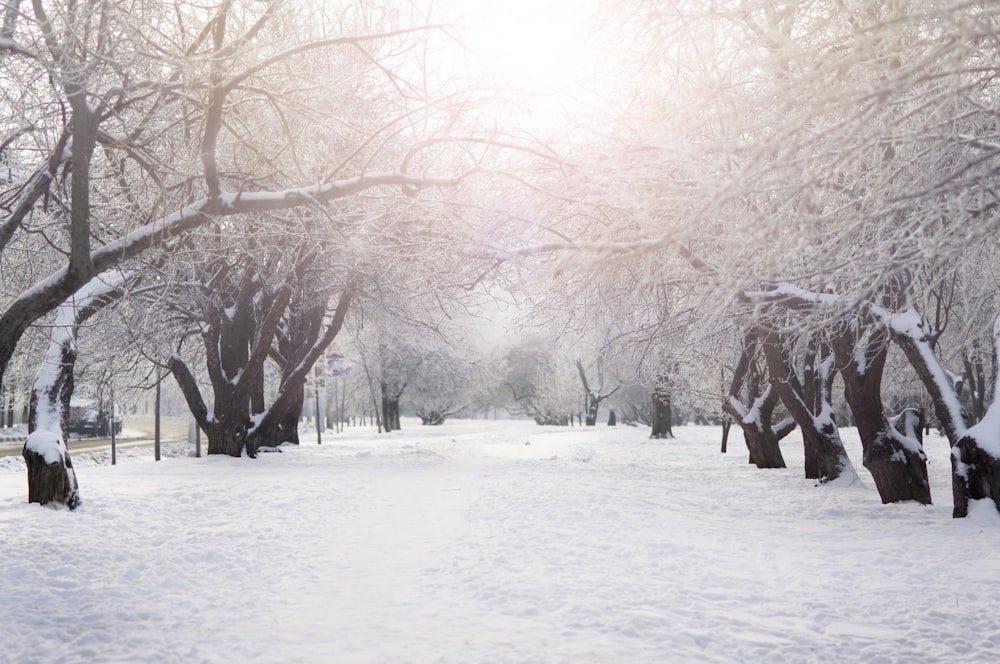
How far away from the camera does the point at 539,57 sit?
6.61m

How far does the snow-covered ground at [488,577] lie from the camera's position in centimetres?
508

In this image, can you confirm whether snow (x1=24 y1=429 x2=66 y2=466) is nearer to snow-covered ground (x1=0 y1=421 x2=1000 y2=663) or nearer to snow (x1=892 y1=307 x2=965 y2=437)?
snow-covered ground (x1=0 y1=421 x2=1000 y2=663)

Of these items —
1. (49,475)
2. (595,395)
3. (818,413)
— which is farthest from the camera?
(595,395)

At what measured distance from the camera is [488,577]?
679cm

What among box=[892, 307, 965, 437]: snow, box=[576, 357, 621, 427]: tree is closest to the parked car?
box=[576, 357, 621, 427]: tree

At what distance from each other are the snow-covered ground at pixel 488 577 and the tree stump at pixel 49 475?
31 centimetres

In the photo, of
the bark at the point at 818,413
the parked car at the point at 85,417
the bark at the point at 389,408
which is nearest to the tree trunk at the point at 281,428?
the bark at the point at 818,413

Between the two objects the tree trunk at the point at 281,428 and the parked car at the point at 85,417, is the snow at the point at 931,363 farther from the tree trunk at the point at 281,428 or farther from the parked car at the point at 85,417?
the parked car at the point at 85,417

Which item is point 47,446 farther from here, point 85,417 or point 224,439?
point 85,417

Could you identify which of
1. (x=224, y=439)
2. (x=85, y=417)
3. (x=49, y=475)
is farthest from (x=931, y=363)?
(x=85, y=417)

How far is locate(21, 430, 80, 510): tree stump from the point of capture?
10094 mm

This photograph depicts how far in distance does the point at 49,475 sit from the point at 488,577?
6.57 m

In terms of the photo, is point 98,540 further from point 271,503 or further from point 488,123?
point 488,123

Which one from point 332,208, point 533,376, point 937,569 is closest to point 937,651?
point 937,569
